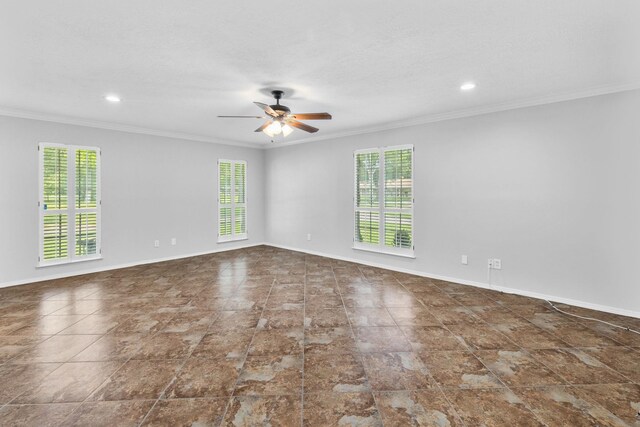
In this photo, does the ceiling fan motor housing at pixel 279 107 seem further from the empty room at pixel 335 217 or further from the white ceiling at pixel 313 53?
the white ceiling at pixel 313 53

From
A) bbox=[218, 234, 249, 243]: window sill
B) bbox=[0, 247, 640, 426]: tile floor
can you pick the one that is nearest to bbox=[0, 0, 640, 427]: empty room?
bbox=[0, 247, 640, 426]: tile floor

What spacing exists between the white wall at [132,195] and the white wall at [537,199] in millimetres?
3600

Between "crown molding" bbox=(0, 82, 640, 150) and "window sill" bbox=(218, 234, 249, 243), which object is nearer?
"crown molding" bbox=(0, 82, 640, 150)

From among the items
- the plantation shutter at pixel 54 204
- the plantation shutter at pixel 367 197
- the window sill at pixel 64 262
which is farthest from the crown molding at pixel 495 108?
the window sill at pixel 64 262

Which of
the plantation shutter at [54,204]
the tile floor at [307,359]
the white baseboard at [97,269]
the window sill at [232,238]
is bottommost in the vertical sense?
the tile floor at [307,359]

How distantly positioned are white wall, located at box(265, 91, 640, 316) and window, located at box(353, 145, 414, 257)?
0.17 m

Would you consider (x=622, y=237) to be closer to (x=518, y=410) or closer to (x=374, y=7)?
(x=518, y=410)

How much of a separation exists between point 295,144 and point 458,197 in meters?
3.85

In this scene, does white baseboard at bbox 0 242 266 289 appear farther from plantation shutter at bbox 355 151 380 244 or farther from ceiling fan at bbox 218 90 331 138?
ceiling fan at bbox 218 90 331 138

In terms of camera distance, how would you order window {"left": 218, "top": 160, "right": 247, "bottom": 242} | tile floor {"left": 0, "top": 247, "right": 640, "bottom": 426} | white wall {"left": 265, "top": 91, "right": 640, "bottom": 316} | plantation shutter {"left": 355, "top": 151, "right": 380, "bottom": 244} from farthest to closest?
window {"left": 218, "top": 160, "right": 247, "bottom": 242}, plantation shutter {"left": 355, "top": 151, "right": 380, "bottom": 244}, white wall {"left": 265, "top": 91, "right": 640, "bottom": 316}, tile floor {"left": 0, "top": 247, "right": 640, "bottom": 426}

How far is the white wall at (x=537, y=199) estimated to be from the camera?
135 inches

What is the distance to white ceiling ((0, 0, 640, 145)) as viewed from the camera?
6.82 feet

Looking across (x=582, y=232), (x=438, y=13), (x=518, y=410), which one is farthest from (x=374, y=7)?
(x=582, y=232)

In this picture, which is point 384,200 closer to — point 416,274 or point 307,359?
point 416,274
